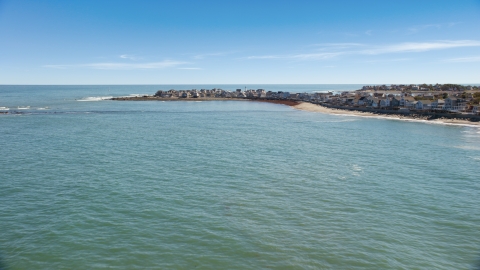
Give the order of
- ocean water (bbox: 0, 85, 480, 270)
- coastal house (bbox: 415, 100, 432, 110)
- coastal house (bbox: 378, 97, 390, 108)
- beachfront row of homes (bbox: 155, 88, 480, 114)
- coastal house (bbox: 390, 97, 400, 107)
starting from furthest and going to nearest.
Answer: coastal house (bbox: 378, 97, 390, 108) → coastal house (bbox: 390, 97, 400, 107) → coastal house (bbox: 415, 100, 432, 110) → beachfront row of homes (bbox: 155, 88, 480, 114) → ocean water (bbox: 0, 85, 480, 270)

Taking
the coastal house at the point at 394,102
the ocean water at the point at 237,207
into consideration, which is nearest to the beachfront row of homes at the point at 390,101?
the coastal house at the point at 394,102

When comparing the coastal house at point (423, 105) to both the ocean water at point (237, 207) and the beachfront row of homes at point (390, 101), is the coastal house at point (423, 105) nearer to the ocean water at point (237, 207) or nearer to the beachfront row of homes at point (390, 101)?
the beachfront row of homes at point (390, 101)

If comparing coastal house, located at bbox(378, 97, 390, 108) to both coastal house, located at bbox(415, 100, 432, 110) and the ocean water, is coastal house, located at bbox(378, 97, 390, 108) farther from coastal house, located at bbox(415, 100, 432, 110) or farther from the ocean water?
the ocean water

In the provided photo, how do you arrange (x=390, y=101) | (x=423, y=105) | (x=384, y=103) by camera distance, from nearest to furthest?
1. (x=423, y=105)
2. (x=390, y=101)
3. (x=384, y=103)

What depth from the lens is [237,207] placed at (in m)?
18.2

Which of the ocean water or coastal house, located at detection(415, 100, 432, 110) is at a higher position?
coastal house, located at detection(415, 100, 432, 110)

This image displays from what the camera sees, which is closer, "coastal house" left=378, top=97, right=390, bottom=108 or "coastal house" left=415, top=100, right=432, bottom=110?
"coastal house" left=415, top=100, right=432, bottom=110

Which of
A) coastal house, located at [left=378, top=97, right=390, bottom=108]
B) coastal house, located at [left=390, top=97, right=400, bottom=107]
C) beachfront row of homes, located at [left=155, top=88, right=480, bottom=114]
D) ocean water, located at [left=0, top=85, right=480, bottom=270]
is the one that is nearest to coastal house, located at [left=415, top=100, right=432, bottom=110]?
→ beachfront row of homes, located at [left=155, top=88, right=480, bottom=114]

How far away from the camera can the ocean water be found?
13438 millimetres

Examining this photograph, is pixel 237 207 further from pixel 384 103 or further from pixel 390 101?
pixel 384 103

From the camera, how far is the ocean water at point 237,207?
13.4 metres

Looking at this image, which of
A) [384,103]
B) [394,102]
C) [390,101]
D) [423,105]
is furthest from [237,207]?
[384,103]

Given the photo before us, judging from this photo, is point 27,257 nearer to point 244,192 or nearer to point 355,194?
point 244,192

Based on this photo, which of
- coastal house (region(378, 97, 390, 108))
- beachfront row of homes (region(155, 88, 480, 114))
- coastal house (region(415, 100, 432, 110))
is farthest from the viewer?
coastal house (region(378, 97, 390, 108))
